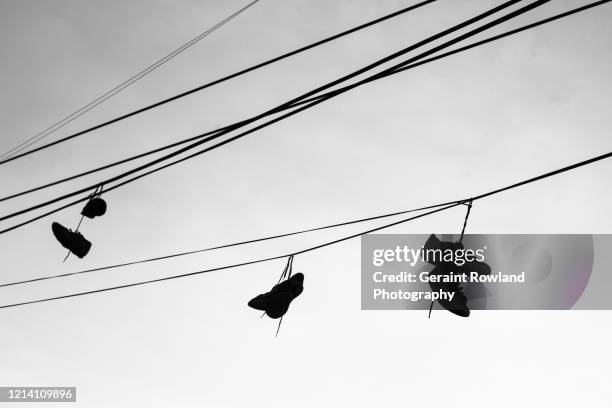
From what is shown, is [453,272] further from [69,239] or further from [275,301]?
[69,239]

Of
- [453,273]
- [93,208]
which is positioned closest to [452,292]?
[453,273]

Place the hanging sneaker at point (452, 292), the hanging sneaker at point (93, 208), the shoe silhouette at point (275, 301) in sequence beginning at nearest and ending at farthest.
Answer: the hanging sneaker at point (452, 292) < the shoe silhouette at point (275, 301) < the hanging sneaker at point (93, 208)

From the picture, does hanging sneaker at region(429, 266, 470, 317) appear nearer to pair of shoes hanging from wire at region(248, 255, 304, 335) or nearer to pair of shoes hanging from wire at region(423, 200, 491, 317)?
pair of shoes hanging from wire at region(423, 200, 491, 317)

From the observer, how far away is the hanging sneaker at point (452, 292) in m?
4.97

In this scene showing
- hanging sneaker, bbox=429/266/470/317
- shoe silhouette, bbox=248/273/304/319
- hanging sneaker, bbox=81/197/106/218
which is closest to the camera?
hanging sneaker, bbox=429/266/470/317

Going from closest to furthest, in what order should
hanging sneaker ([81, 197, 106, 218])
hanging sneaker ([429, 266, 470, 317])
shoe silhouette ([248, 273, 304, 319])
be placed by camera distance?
hanging sneaker ([429, 266, 470, 317]) < shoe silhouette ([248, 273, 304, 319]) < hanging sneaker ([81, 197, 106, 218])

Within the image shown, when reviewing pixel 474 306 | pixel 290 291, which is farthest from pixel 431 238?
pixel 290 291

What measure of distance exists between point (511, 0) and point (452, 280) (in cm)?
308

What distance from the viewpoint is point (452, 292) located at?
16.6 feet

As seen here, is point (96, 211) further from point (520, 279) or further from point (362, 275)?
point (520, 279)

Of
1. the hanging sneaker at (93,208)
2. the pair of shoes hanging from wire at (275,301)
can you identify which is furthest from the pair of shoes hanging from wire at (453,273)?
the hanging sneaker at (93,208)

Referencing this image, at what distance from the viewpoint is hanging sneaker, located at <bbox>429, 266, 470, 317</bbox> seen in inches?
196

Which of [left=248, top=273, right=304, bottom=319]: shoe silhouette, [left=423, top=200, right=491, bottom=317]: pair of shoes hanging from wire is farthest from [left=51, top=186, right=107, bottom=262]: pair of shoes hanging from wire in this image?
[left=423, top=200, right=491, bottom=317]: pair of shoes hanging from wire

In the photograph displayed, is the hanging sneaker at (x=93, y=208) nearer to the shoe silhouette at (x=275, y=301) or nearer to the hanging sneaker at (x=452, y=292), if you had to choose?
the shoe silhouette at (x=275, y=301)
